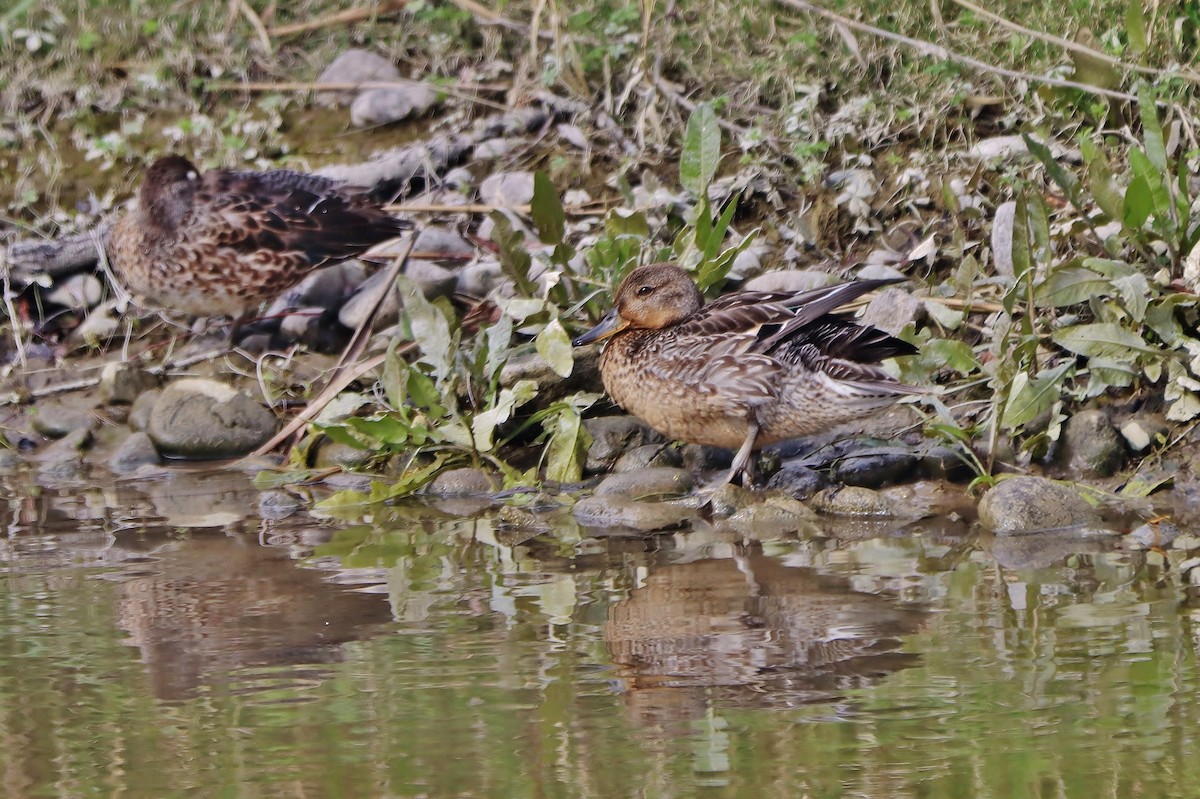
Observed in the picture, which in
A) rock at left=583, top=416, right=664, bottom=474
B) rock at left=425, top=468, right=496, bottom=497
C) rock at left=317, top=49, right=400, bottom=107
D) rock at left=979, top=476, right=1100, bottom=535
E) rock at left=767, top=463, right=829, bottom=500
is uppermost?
rock at left=317, top=49, right=400, bottom=107

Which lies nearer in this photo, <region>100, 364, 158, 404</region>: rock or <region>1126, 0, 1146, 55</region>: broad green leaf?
<region>1126, 0, 1146, 55</region>: broad green leaf

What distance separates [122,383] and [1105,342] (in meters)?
4.46

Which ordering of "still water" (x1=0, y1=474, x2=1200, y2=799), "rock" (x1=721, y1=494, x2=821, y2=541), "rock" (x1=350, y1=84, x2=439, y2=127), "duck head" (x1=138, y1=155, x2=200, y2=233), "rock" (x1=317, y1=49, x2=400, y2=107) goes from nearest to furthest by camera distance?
"still water" (x1=0, y1=474, x2=1200, y2=799), "rock" (x1=721, y1=494, x2=821, y2=541), "duck head" (x1=138, y1=155, x2=200, y2=233), "rock" (x1=350, y1=84, x2=439, y2=127), "rock" (x1=317, y1=49, x2=400, y2=107)

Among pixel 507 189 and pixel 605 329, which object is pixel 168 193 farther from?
pixel 605 329

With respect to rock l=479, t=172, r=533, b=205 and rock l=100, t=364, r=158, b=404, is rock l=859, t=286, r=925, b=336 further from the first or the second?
rock l=100, t=364, r=158, b=404

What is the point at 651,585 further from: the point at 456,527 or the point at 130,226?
the point at 130,226

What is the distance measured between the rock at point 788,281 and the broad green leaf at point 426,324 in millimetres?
1349

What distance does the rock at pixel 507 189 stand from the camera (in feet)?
25.4

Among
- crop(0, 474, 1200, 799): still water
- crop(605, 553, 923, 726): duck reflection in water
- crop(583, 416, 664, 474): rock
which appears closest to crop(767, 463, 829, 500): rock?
crop(0, 474, 1200, 799): still water

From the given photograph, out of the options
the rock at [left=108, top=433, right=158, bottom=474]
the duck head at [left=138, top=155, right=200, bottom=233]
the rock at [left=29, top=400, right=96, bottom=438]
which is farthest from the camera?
the duck head at [left=138, top=155, right=200, bottom=233]

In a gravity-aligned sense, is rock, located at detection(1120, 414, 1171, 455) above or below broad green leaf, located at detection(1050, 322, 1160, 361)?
below

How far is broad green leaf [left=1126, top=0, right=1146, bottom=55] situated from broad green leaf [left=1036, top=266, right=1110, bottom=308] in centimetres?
152

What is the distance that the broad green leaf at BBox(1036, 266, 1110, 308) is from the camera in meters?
5.54

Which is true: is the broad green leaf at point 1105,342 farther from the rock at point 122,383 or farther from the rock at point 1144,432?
the rock at point 122,383
